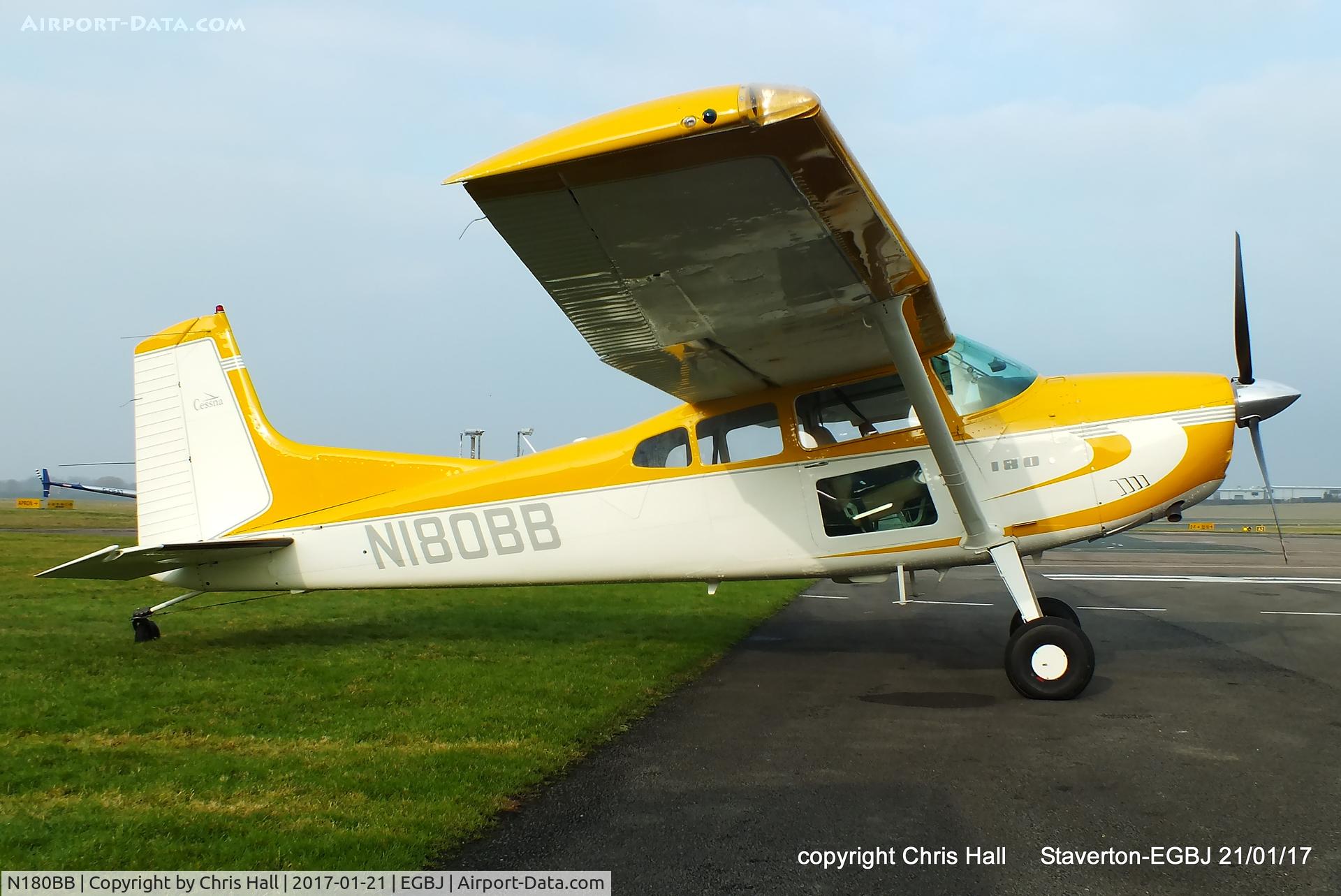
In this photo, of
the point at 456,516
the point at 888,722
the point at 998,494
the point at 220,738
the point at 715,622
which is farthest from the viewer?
the point at 715,622

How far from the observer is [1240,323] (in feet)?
19.6

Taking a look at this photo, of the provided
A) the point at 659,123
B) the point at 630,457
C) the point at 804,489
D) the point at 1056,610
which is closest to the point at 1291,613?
the point at 1056,610

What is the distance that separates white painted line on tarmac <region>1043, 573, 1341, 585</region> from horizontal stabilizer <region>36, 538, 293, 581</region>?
502 inches

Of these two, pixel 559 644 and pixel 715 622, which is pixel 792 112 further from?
pixel 715 622

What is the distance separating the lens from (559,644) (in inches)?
304

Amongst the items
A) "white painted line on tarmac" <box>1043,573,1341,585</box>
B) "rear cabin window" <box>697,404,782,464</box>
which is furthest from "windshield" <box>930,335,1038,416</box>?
"white painted line on tarmac" <box>1043,573,1341,585</box>

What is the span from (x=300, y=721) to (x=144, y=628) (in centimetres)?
382

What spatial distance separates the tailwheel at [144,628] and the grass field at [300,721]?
0.13 metres

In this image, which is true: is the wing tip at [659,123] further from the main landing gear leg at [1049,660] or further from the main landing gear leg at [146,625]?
the main landing gear leg at [146,625]

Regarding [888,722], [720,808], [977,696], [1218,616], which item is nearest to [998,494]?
[977,696]

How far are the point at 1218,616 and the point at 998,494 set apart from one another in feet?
17.8

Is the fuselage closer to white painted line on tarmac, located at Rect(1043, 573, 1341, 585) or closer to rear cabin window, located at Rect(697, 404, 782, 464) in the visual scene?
rear cabin window, located at Rect(697, 404, 782, 464)

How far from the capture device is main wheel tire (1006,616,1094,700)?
17.8 feet

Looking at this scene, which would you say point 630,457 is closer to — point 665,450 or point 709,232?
point 665,450
